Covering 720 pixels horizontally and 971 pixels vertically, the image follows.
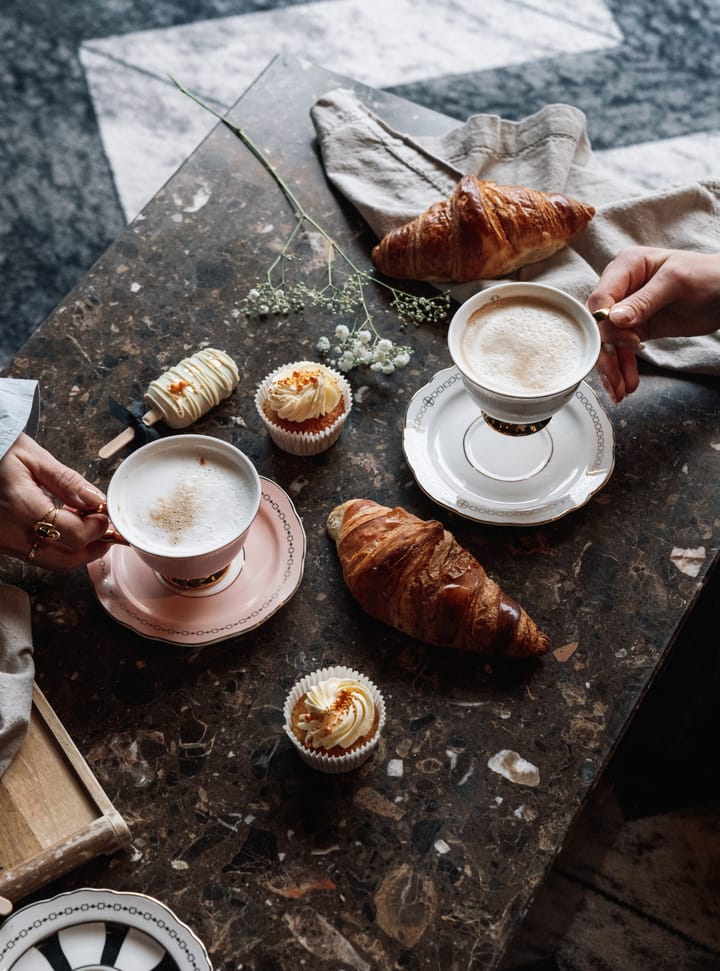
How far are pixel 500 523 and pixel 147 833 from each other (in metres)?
0.67

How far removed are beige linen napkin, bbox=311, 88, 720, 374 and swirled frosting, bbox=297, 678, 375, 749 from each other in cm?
81

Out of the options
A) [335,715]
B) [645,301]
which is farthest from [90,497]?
[645,301]

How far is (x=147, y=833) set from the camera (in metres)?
1.18

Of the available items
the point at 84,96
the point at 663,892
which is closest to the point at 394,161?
the point at 663,892

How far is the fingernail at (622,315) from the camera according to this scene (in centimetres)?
147

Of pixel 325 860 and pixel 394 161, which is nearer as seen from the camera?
pixel 325 860

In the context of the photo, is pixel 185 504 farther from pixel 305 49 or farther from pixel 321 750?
pixel 305 49

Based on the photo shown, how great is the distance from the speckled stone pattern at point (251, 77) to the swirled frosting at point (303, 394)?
1.65 meters

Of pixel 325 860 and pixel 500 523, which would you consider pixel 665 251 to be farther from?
pixel 325 860

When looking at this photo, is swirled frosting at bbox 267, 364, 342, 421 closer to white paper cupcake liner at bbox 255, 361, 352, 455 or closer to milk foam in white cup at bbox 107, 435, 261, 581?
white paper cupcake liner at bbox 255, 361, 352, 455

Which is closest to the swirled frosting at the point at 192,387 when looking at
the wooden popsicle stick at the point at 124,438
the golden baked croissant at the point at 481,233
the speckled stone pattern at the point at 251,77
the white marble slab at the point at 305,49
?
the wooden popsicle stick at the point at 124,438

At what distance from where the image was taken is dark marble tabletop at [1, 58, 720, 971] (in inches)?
45.0

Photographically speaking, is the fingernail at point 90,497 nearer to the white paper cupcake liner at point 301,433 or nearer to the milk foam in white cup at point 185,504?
the milk foam in white cup at point 185,504

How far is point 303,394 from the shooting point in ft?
4.68
